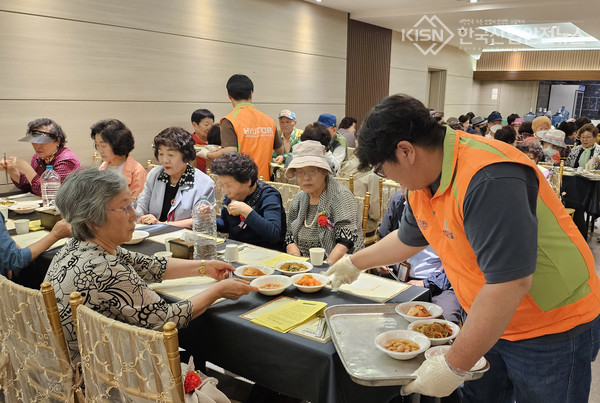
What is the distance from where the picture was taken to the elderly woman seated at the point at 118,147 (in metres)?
3.37

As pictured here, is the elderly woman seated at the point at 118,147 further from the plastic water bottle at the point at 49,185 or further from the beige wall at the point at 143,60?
the beige wall at the point at 143,60

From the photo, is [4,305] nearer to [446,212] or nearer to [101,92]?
[446,212]

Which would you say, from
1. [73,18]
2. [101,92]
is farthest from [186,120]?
[73,18]

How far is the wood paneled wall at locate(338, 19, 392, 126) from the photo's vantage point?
8195mm

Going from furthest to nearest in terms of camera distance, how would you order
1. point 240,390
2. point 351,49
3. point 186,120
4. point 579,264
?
point 351,49, point 186,120, point 240,390, point 579,264

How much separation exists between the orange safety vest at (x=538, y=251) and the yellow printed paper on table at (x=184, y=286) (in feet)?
3.27

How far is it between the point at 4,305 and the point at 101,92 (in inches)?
138

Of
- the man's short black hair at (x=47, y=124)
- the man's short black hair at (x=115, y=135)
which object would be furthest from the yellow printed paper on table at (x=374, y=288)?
the man's short black hair at (x=47, y=124)

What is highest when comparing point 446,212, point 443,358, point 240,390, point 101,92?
point 101,92

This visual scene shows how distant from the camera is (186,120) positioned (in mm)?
5438

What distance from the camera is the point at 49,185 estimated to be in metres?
3.34

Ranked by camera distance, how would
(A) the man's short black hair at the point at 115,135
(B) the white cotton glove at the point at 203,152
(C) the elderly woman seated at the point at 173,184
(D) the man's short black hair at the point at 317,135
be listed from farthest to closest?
(B) the white cotton glove at the point at 203,152, (D) the man's short black hair at the point at 317,135, (A) the man's short black hair at the point at 115,135, (C) the elderly woman seated at the point at 173,184

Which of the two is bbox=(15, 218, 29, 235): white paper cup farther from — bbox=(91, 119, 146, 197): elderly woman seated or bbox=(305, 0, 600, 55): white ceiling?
bbox=(305, 0, 600, 55): white ceiling

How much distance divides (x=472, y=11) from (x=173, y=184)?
5956 mm
